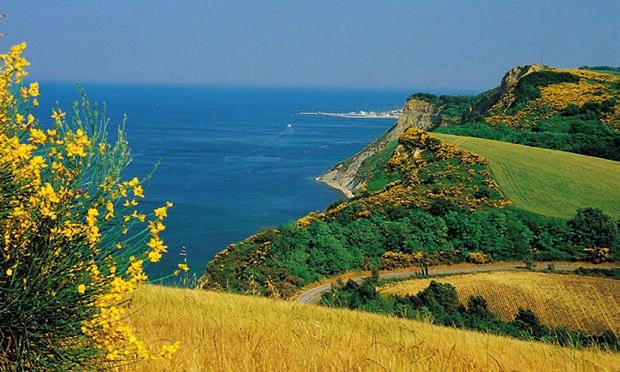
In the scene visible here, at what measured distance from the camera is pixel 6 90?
4000 millimetres

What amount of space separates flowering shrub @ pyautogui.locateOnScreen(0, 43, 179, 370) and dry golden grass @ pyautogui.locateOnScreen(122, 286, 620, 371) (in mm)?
618

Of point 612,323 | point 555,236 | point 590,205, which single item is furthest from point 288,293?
point 590,205

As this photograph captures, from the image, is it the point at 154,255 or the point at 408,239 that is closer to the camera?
the point at 154,255

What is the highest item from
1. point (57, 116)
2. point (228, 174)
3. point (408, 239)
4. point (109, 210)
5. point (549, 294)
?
point (57, 116)

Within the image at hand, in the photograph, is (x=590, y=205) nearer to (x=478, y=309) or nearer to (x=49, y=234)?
(x=478, y=309)

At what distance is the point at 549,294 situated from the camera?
25.0 metres

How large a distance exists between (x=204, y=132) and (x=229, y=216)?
284 feet

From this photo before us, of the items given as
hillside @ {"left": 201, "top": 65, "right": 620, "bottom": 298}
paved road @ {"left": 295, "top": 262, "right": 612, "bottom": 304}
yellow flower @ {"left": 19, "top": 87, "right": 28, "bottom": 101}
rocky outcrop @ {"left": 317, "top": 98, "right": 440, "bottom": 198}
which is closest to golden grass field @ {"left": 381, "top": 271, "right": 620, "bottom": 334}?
paved road @ {"left": 295, "top": 262, "right": 612, "bottom": 304}

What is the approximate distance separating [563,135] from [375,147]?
39.0 meters

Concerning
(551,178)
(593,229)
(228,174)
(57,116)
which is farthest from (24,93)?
(228,174)

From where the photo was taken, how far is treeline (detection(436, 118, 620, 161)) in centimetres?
5066

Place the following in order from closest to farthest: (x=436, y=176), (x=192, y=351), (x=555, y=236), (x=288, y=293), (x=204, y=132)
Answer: (x=192, y=351)
(x=288, y=293)
(x=555, y=236)
(x=436, y=176)
(x=204, y=132)

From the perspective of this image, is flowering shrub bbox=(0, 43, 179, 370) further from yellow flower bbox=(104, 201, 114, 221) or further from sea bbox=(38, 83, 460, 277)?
sea bbox=(38, 83, 460, 277)

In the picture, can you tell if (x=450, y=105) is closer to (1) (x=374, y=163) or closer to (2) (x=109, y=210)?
(1) (x=374, y=163)
